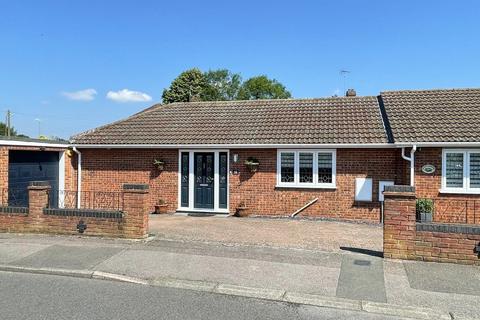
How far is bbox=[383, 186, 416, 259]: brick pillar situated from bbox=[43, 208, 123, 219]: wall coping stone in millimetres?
5553

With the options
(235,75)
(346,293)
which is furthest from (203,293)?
(235,75)

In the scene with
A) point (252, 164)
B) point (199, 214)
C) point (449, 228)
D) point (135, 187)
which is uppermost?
point (252, 164)

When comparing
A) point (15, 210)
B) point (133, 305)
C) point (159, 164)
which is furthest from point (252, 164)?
point (133, 305)

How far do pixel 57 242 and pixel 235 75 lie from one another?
5492cm

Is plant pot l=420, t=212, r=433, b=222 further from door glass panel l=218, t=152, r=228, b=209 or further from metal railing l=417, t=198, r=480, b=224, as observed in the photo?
door glass panel l=218, t=152, r=228, b=209

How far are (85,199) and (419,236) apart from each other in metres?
11.8

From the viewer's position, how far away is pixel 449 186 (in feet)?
41.1

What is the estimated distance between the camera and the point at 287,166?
1393cm

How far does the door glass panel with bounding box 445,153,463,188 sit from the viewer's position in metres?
12.4

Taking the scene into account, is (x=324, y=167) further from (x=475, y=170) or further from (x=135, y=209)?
(x=135, y=209)

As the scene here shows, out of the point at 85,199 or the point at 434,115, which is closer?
the point at 434,115

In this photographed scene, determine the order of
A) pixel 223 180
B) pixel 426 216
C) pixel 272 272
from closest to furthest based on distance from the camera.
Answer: pixel 272 272, pixel 426 216, pixel 223 180

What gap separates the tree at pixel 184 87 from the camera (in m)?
43.5

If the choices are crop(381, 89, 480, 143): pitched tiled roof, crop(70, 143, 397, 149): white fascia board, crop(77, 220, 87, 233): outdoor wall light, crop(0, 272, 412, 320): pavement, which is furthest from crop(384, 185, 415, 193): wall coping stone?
crop(77, 220, 87, 233): outdoor wall light
